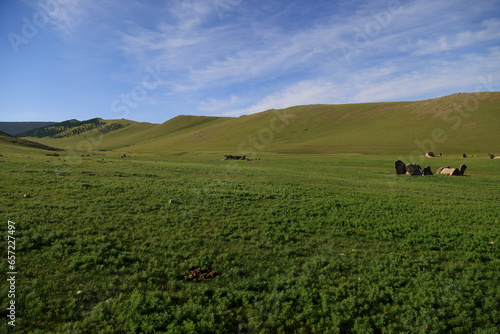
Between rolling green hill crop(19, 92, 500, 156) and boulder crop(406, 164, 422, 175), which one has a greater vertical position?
rolling green hill crop(19, 92, 500, 156)

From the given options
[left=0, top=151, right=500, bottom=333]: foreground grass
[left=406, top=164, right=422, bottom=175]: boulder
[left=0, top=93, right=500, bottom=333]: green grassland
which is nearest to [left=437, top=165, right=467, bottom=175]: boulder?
[left=406, top=164, right=422, bottom=175]: boulder

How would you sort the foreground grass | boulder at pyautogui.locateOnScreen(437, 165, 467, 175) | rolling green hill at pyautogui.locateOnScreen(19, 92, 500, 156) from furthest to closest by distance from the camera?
rolling green hill at pyautogui.locateOnScreen(19, 92, 500, 156)
boulder at pyautogui.locateOnScreen(437, 165, 467, 175)
the foreground grass

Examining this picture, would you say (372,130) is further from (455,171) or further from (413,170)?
(413,170)

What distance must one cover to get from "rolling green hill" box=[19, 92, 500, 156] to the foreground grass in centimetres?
8571

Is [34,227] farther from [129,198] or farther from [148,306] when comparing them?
[148,306]

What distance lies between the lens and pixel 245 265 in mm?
11523

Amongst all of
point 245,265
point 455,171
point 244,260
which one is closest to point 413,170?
point 455,171

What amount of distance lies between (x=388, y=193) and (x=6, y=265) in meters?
29.7

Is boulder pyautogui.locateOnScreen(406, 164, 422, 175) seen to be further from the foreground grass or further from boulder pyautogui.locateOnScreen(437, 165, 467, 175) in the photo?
the foreground grass

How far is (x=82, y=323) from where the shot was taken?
762cm

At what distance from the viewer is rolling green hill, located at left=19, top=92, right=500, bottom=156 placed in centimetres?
10051

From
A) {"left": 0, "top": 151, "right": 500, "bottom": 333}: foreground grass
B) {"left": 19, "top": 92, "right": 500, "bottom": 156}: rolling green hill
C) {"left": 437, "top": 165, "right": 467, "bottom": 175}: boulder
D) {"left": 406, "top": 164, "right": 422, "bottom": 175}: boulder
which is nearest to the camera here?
{"left": 0, "top": 151, "right": 500, "bottom": 333}: foreground grass

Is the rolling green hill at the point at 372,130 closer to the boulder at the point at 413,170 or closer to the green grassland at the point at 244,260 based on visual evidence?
the boulder at the point at 413,170

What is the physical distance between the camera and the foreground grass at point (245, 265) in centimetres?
811
